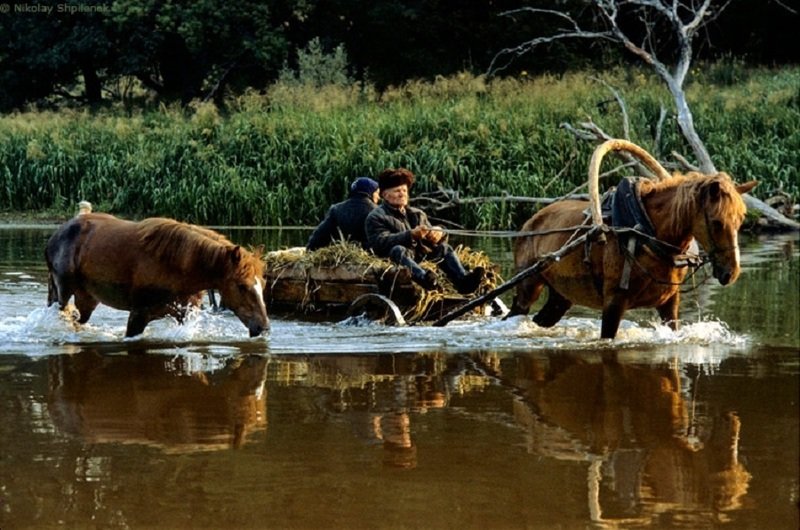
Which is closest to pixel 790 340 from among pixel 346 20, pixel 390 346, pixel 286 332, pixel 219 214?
pixel 390 346

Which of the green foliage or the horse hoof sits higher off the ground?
the green foliage

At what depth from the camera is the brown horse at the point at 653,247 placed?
895 centimetres

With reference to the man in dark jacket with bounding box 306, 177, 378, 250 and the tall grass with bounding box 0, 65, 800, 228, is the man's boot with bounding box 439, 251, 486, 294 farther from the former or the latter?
the tall grass with bounding box 0, 65, 800, 228

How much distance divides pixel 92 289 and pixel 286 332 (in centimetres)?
154

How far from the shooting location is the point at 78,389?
8.12 meters

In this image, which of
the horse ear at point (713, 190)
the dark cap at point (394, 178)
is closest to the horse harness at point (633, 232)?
the horse ear at point (713, 190)

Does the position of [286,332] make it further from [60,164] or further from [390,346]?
[60,164]

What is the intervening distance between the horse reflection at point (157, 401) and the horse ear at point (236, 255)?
2.65ft

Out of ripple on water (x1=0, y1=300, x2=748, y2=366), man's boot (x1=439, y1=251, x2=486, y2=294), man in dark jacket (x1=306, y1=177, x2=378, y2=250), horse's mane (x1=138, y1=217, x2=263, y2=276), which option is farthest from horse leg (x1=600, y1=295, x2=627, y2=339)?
man in dark jacket (x1=306, y1=177, x2=378, y2=250)

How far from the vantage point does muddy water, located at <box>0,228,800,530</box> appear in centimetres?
539

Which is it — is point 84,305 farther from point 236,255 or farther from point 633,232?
point 633,232

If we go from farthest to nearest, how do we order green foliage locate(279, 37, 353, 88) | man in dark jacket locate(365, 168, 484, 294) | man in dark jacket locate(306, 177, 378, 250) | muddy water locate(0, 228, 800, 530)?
green foliage locate(279, 37, 353, 88)
man in dark jacket locate(306, 177, 378, 250)
man in dark jacket locate(365, 168, 484, 294)
muddy water locate(0, 228, 800, 530)

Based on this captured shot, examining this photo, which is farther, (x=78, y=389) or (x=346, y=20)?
(x=346, y=20)

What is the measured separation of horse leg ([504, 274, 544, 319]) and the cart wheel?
886 mm
